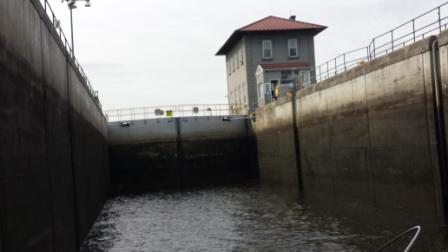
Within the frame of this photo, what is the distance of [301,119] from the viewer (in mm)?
28672

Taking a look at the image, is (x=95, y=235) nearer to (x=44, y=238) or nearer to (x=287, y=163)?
(x=44, y=238)

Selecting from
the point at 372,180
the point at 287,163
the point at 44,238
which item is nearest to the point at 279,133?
the point at 287,163

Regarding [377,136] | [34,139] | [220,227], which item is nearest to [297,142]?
[377,136]

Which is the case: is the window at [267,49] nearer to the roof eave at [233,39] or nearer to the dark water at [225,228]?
the roof eave at [233,39]

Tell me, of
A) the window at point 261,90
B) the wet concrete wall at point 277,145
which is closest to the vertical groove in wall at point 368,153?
the wet concrete wall at point 277,145

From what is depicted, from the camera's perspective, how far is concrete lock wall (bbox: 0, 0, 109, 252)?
679 centimetres

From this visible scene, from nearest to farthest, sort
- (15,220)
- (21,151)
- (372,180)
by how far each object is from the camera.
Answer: (15,220)
(21,151)
(372,180)

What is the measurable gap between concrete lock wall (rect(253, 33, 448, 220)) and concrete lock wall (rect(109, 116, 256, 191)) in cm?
1087

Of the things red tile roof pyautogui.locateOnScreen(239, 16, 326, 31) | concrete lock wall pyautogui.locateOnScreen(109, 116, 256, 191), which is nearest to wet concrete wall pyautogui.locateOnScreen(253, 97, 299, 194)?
concrete lock wall pyautogui.locateOnScreen(109, 116, 256, 191)

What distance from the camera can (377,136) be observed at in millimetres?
18938

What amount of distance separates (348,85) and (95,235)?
11.1m

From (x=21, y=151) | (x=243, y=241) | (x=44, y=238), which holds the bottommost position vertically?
(x=243, y=241)

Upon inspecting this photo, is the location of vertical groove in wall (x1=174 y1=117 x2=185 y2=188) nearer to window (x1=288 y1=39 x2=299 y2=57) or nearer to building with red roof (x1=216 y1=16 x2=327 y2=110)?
building with red roof (x1=216 y1=16 x2=327 y2=110)

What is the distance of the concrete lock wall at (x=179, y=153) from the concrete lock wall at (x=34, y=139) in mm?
24940
